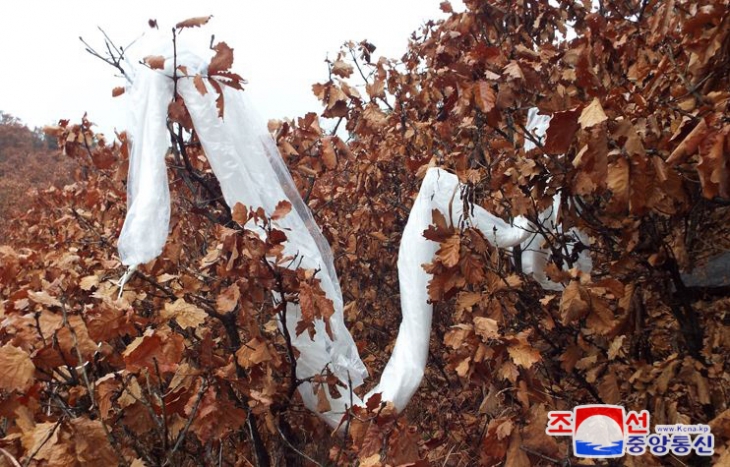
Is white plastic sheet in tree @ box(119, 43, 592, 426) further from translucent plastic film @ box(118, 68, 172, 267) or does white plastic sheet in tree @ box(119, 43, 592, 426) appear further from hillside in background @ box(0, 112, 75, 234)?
hillside in background @ box(0, 112, 75, 234)

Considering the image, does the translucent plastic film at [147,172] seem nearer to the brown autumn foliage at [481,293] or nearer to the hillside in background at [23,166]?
the brown autumn foliage at [481,293]

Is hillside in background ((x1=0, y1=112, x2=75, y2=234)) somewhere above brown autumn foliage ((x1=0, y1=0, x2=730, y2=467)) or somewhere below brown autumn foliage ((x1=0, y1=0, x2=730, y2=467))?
above

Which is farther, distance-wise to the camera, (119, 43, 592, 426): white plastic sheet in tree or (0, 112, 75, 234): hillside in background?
(0, 112, 75, 234): hillside in background

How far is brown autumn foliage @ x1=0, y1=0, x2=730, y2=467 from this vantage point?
56.2 inches

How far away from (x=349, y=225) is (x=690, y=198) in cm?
265

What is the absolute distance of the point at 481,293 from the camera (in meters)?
2.06

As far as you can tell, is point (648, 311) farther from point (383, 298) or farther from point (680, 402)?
point (383, 298)

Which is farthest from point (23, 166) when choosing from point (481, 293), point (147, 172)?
point (481, 293)

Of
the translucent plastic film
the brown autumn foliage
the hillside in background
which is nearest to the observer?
the brown autumn foliage

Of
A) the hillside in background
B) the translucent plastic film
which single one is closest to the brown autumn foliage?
the translucent plastic film

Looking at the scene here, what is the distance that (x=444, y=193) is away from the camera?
2402 mm

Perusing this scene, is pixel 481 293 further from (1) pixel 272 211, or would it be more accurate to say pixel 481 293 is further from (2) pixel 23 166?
(2) pixel 23 166

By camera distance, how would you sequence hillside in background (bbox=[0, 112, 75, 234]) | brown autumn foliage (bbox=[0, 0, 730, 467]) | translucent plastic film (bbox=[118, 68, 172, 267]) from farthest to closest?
hillside in background (bbox=[0, 112, 75, 234]), translucent plastic film (bbox=[118, 68, 172, 267]), brown autumn foliage (bbox=[0, 0, 730, 467])

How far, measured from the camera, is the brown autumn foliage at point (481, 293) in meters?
1.43
